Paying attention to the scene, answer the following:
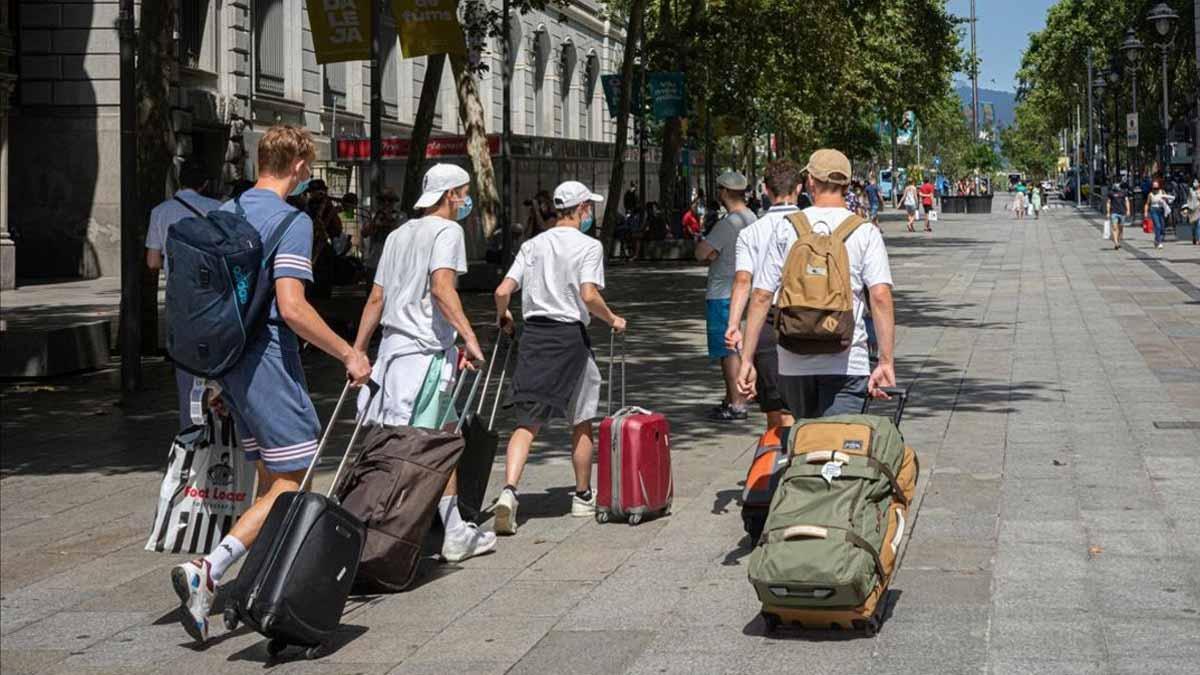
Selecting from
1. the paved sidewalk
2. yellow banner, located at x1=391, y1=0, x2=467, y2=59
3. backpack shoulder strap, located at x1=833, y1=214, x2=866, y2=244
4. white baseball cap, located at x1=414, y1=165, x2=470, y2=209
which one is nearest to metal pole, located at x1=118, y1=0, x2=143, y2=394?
the paved sidewalk

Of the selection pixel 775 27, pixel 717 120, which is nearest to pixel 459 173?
pixel 775 27

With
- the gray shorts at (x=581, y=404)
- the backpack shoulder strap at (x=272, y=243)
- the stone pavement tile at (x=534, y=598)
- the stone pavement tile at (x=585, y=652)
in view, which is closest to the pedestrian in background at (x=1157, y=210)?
the gray shorts at (x=581, y=404)

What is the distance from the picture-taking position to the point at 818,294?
268 inches

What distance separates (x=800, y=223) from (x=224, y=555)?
258 centimetres

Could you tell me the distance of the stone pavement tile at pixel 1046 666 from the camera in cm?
573

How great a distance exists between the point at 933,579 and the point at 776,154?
73.8m

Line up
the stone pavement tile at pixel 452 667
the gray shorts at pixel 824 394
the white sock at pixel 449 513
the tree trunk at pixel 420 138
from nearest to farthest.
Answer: the stone pavement tile at pixel 452 667 → the gray shorts at pixel 824 394 → the white sock at pixel 449 513 → the tree trunk at pixel 420 138

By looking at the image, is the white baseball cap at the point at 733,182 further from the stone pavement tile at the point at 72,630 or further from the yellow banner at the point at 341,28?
the yellow banner at the point at 341,28

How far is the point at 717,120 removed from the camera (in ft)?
165

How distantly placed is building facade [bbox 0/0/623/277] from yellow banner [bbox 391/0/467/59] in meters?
7.16

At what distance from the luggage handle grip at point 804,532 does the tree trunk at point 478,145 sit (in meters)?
24.4

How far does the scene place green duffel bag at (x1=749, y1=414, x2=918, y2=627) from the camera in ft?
19.7

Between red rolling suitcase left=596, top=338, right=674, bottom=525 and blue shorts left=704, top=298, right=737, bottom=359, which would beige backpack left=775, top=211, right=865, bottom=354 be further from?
blue shorts left=704, top=298, right=737, bottom=359

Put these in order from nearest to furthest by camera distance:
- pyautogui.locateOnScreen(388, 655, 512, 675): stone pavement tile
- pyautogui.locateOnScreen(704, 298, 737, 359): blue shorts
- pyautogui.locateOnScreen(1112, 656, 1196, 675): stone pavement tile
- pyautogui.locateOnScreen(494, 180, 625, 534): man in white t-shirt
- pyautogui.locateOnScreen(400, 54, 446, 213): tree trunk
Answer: pyautogui.locateOnScreen(1112, 656, 1196, 675): stone pavement tile
pyautogui.locateOnScreen(388, 655, 512, 675): stone pavement tile
pyautogui.locateOnScreen(494, 180, 625, 534): man in white t-shirt
pyautogui.locateOnScreen(704, 298, 737, 359): blue shorts
pyautogui.locateOnScreen(400, 54, 446, 213): tree trunk
